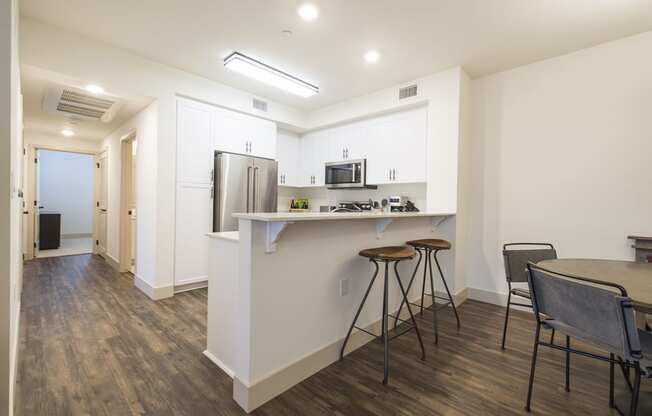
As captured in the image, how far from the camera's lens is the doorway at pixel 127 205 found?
4.71 meters

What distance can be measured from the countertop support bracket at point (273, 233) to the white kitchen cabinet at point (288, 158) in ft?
11.6

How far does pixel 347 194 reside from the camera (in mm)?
5125

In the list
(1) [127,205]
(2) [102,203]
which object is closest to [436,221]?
(1) [127,205]

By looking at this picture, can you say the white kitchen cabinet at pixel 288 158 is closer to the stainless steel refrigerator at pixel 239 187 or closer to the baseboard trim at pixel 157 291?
the stainless steel refrigerator at pixel 239 187

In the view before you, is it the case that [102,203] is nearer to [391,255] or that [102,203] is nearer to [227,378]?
[227,378]

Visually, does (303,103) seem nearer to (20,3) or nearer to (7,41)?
(20,3)

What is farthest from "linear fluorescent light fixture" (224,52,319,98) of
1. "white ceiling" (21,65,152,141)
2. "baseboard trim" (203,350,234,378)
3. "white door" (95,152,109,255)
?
"white door" (95,152,109,255)

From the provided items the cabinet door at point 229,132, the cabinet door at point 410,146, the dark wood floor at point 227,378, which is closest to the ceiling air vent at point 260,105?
the cabinet door at point 229,132

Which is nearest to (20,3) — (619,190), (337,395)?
(337,395)

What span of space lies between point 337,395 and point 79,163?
10.3 m

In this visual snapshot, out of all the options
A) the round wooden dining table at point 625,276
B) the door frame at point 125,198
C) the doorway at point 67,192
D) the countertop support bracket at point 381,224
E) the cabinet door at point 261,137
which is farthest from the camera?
the doorway at point 67,192

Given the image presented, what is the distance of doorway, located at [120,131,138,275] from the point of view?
4707 mm

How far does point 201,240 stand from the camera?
3.84 metres

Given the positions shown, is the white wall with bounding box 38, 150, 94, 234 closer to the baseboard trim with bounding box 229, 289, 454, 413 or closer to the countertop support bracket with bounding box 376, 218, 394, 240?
the countertop support bracket with bounding box 376, 218, 394, 240
